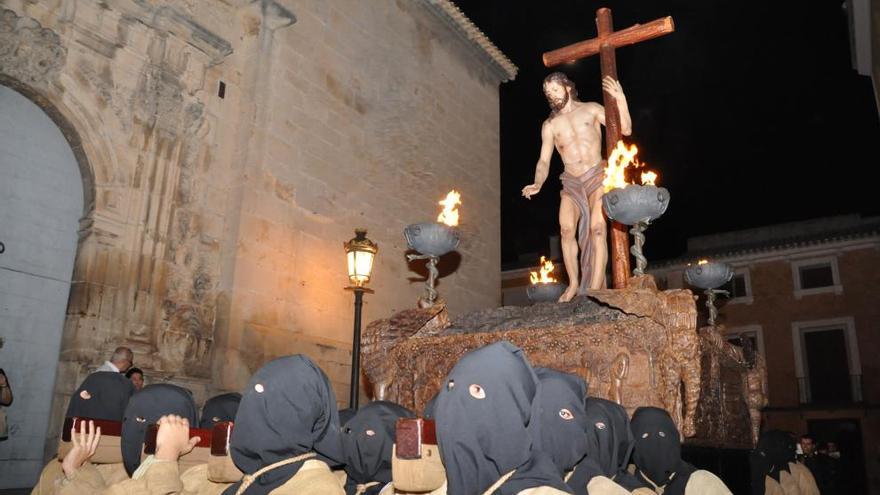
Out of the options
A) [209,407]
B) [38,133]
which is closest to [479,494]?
[209,407]

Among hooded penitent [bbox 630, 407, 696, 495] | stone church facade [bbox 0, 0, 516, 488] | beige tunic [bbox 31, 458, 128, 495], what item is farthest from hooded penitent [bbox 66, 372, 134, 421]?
hooded penitent [bbox 630, 407, 696, 495]

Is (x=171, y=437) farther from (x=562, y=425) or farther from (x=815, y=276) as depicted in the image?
(x=815, y=276)

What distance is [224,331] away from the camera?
310 inches

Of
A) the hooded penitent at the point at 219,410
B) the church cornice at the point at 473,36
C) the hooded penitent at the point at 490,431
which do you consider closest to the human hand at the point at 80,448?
the hooded penitent at the point at 219,410

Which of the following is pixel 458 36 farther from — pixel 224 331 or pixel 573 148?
pixel 224 331

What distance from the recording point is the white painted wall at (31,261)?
6.67 m

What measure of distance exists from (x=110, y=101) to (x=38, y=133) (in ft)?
2.77

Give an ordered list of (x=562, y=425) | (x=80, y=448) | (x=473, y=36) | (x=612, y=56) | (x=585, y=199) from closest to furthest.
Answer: (x=562, y=425) < (x=80, y=448) < (x=585, y=199) < (x=612, y=56) < (x=473, y=36)

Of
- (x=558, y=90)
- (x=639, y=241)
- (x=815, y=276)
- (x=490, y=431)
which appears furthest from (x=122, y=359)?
(x=815, y=276)

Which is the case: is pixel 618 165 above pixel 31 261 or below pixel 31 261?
above

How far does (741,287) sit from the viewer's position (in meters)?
24.1

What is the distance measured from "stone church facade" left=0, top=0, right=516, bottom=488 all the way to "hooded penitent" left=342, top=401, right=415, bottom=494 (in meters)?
4.47

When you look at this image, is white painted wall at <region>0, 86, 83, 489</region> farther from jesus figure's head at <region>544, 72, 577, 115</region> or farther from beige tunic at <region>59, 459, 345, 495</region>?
jesus figure's head at <region>544, 72, 577, 115</region>

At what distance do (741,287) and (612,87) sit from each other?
19807mm
